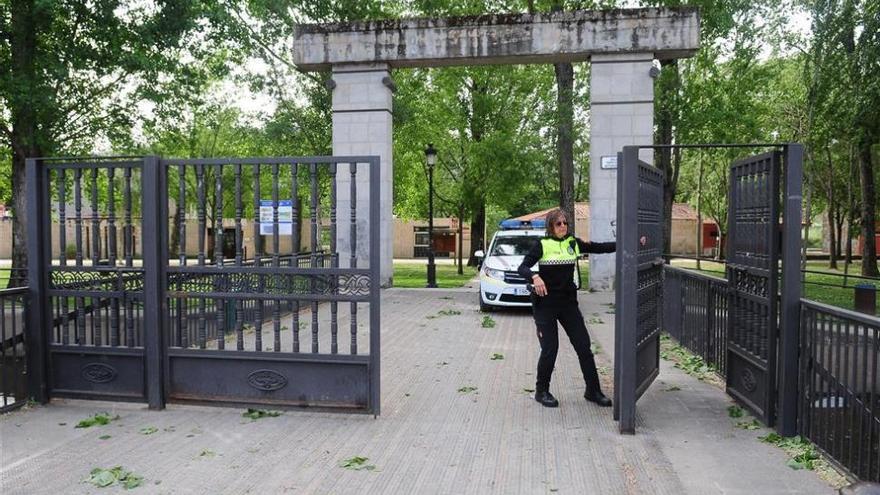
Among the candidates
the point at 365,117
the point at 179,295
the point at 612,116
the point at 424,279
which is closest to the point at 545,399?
the point at 179,295

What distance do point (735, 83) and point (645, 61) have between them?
1145 cm

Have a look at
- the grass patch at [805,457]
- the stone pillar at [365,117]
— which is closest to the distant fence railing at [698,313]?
the grass patch at [805,457]

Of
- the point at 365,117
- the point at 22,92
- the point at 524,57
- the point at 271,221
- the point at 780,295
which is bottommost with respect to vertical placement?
the point at 780,295

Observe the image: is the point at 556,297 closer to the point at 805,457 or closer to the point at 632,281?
the point at 632,281

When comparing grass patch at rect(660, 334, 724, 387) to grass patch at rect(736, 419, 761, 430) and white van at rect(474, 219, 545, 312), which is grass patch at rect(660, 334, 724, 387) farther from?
white van at rect(474, 219, 545, 312)

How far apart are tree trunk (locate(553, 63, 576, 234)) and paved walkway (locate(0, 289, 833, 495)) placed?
46.7 feet

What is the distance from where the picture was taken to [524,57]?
1698 cm

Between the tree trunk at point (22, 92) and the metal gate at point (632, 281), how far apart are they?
14062 mm

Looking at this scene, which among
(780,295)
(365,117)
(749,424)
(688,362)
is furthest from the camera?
(365,117)

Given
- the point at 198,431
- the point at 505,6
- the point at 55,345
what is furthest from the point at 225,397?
the point at 505,6

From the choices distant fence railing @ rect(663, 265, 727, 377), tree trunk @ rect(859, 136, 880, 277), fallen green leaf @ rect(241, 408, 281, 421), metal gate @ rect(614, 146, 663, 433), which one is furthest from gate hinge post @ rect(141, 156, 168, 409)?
tree trunk @ rect(859, 136, 880, 277)

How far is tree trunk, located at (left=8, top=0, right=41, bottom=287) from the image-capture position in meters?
15.1

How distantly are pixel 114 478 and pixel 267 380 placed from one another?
1824 millimetres

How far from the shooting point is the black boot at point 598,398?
21.2 ft
